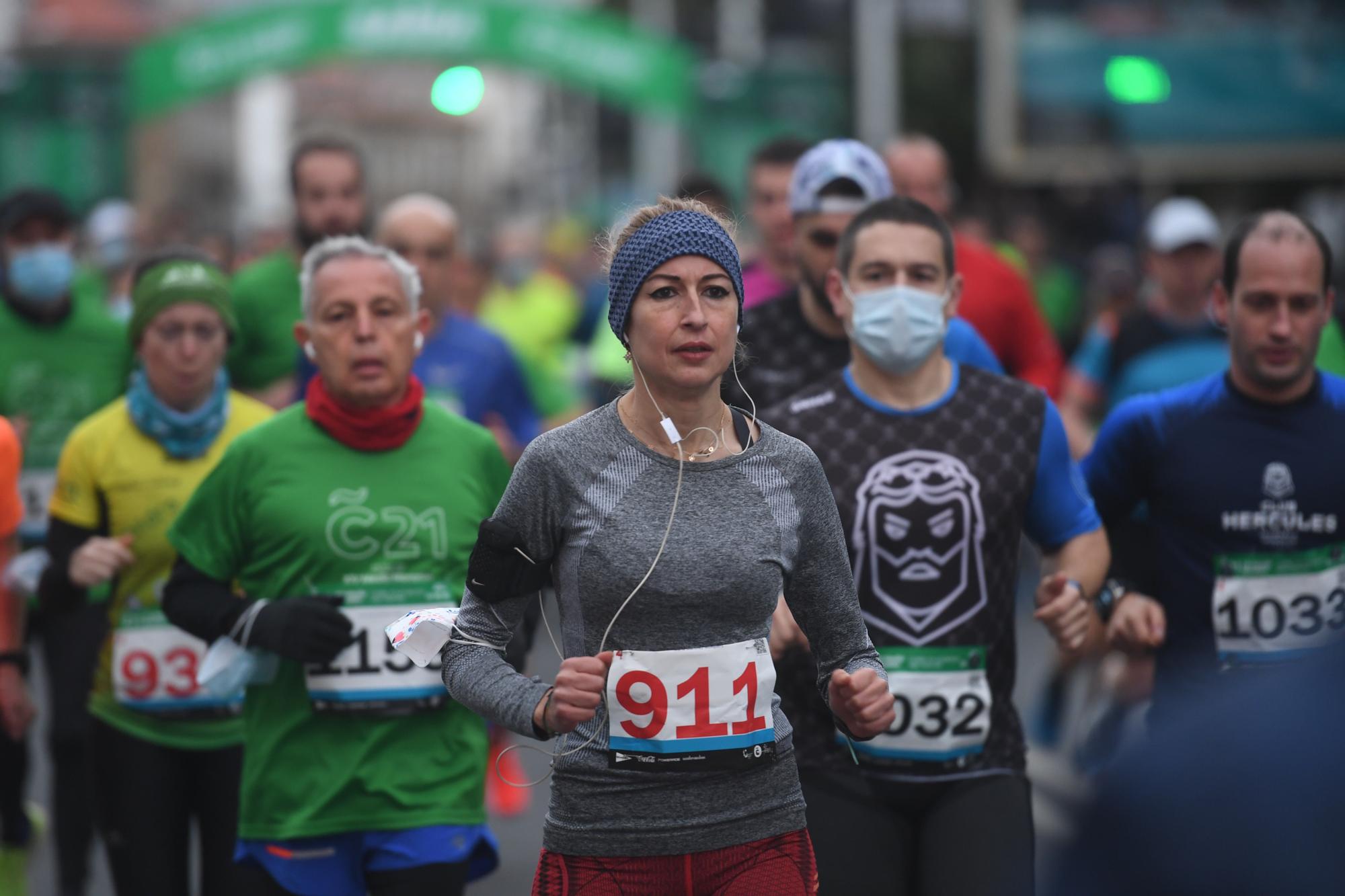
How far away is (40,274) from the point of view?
7.66 metres

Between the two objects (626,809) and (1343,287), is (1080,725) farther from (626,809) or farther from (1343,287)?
(1343,287)

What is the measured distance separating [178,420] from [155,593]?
0.48 metres

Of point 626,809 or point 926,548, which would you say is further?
point 926,548

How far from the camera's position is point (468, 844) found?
4.91 meters

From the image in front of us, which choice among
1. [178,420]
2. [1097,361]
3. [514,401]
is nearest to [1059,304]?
[1097,361]

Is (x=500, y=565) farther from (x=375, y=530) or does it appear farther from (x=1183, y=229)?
(x=1183, y=229)

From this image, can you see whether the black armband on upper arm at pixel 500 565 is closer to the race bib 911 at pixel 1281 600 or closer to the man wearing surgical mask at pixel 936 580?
the man wearing surgical mask at pixel 936 580

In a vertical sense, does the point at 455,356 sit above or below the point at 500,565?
above

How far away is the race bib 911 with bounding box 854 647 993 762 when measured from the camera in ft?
15.3

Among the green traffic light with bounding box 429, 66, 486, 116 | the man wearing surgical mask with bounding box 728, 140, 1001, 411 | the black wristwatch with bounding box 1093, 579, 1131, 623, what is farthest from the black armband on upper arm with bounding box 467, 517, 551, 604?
the green traffic light with bounding box 429, 66, 486, 116

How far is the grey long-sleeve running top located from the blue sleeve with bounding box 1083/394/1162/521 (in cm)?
160

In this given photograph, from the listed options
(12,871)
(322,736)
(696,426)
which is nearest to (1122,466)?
(696,426)

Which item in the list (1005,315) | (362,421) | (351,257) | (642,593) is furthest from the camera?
(1005,315)

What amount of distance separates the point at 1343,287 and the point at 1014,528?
11.9 m
